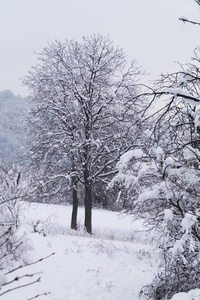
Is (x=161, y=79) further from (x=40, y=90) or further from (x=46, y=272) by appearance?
(x=40, y=90)

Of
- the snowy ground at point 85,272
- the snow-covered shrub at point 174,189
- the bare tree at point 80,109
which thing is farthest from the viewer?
the bare tree at point 80,109

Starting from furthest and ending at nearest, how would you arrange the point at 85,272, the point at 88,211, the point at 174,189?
the point at 88,211, the point at 85,272, the point at 174,189

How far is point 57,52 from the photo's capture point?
35.4 feet

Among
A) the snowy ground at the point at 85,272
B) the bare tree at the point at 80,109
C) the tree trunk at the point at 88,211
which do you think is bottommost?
the snowy ground at the point at 85,272

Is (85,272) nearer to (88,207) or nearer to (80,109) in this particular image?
(88,207)

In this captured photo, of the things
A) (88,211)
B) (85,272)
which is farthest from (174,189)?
(88,211)

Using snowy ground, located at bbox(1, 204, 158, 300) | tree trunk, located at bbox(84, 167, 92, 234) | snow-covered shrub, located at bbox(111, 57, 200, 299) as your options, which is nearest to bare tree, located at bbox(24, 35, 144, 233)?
tree trunk, located at bbox(84, 167, 92, 234)

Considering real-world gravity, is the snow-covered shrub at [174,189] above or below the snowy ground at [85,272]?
above

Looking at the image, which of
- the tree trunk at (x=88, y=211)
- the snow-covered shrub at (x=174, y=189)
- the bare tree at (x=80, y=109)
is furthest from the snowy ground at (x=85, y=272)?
the bare tree at (x=80, y=109)

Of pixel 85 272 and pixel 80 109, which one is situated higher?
pixel 80 109

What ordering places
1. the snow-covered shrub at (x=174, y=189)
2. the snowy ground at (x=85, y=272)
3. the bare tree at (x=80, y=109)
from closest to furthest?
the snow-covered shrub at (x=174, y=189) < the snowy ground at (x=85, y=272) < the bare tree at (x=80, y=109)

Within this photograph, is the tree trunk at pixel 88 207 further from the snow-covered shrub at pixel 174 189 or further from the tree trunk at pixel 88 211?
the snow-covered shrub at pixel 174 189

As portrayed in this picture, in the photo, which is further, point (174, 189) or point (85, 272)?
point (85, 272)

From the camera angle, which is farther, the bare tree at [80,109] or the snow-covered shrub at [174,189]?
the bare tree at [80,109]
